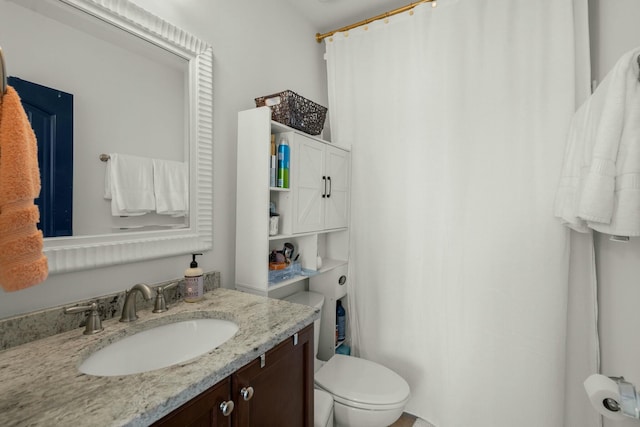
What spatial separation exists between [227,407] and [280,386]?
0.24 metres

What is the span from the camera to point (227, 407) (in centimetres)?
74

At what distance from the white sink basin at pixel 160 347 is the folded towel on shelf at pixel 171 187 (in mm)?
454

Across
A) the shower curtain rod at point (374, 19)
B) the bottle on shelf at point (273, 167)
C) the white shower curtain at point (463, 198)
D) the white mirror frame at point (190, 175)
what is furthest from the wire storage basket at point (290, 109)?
the shower curtain rod at point (374, 19)

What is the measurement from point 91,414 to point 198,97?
1.16 m

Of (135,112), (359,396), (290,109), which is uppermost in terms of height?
(290,109)

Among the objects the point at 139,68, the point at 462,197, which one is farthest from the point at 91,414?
the point at 462,197

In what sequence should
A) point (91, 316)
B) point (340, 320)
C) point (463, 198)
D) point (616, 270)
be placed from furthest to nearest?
point (340, 320) → point (463, 198) → point (616, 270) → point (91, 316)

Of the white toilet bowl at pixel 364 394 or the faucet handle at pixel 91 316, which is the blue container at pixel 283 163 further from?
the white toilet bowl at pixel 364 394

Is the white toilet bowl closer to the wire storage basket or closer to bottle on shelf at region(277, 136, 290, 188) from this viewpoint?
bottle on shelf at region(277, 136, 290, 188)

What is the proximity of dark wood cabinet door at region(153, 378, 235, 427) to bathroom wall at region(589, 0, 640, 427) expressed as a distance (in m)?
1.52

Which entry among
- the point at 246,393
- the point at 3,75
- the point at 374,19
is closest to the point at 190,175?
the point at 3,75

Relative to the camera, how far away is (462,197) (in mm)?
1649

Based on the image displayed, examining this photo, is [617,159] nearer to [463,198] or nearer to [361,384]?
[463,198]

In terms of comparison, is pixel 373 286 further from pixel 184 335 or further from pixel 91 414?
pixel 91 414
